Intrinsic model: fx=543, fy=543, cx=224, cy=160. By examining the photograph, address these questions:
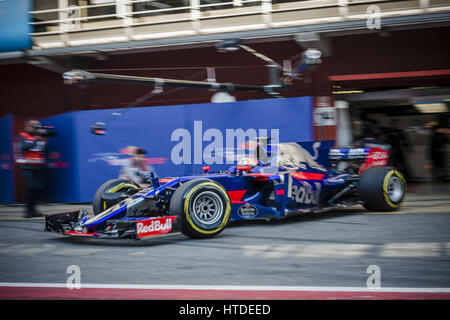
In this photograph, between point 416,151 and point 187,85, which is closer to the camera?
point 187,85

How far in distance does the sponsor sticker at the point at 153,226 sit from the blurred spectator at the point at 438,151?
9.27 meters

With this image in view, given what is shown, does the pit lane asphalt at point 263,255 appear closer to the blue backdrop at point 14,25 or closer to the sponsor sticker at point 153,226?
the sponsor sticker at point 153,226

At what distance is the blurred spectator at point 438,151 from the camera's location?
13.3 metres

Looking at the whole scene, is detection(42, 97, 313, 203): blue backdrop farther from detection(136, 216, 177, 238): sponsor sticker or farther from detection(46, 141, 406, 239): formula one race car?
detection(136, 216, 177, 238): sponsor sticker

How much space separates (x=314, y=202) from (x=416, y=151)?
7.61 metres

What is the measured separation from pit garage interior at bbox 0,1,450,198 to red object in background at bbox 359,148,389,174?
7.53 ft

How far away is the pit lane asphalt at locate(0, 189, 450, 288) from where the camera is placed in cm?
465

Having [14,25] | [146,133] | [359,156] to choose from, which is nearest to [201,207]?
[359,156]

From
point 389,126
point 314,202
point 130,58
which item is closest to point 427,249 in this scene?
point 314,202

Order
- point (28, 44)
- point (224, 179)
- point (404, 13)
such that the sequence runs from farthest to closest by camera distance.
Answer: point (28, 44) < point (404, 13) < point (224, 179)

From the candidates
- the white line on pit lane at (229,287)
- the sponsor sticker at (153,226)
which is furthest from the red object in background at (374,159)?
the white line on pit lane at (229,287)

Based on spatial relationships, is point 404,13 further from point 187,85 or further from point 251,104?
point 187,85

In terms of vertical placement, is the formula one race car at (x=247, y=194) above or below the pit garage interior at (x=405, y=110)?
below
